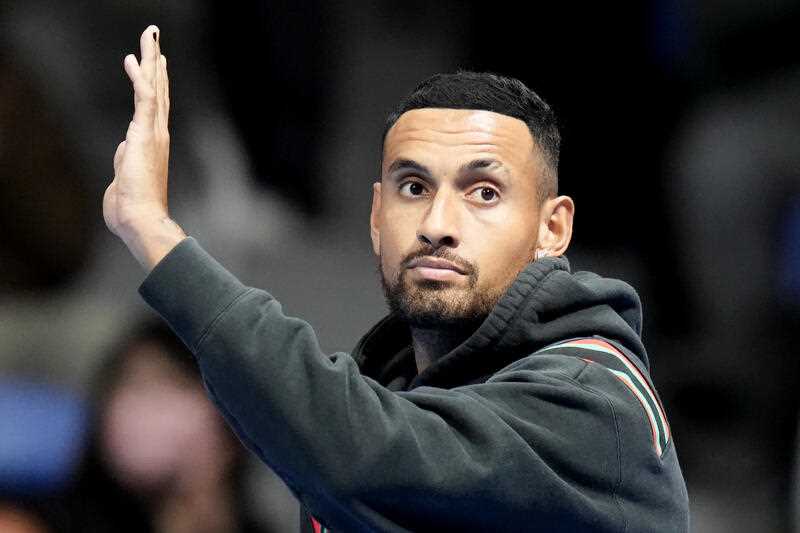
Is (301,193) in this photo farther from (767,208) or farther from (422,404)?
(422,404)

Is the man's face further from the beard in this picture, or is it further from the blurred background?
the blurred background

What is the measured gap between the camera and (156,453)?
2.24 meters

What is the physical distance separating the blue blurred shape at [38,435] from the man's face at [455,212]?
94cm

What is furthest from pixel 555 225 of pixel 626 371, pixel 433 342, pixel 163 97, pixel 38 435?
pixel 38 435

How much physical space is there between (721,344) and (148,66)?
64.4 inches

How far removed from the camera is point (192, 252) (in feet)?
3.56

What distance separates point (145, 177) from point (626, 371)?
2.13 ft

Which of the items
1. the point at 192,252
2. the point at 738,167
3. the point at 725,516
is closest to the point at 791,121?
the point at 738,167

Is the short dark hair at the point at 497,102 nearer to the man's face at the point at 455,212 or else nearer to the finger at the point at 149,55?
the man's face at the point at 455,212

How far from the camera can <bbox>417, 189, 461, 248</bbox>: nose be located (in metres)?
1.45

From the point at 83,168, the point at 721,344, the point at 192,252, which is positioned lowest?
the point at 192,252

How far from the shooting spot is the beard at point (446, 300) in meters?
1.45

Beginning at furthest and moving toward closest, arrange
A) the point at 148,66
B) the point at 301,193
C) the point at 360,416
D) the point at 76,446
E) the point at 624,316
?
1. the point at 301,193
2. the point at 76,446
3. the point at 624,316
4. the point at 148,66
5. the point at 360,416

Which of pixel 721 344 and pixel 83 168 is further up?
pixel 83 168
